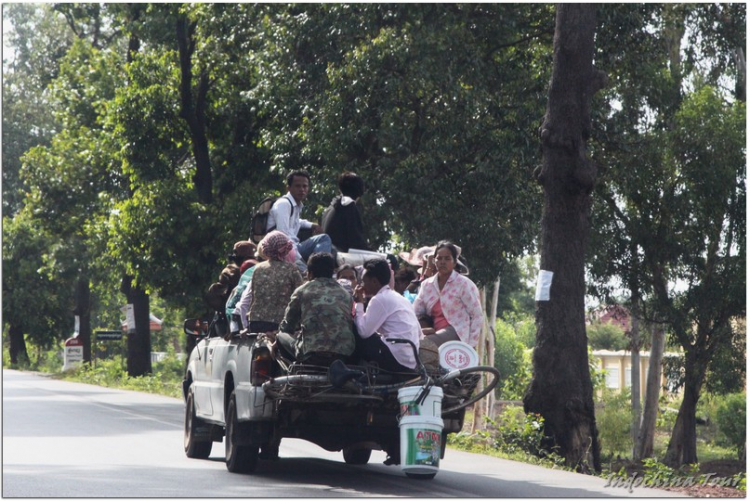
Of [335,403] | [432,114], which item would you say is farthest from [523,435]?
[432,114]

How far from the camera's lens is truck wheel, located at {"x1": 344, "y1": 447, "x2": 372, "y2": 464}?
13586 mm

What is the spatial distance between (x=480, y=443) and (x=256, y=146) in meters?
15.2

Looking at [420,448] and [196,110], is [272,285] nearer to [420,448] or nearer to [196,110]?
[420,448]

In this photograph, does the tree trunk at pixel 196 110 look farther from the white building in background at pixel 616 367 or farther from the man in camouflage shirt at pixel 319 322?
the white building in background at pixel 616 367

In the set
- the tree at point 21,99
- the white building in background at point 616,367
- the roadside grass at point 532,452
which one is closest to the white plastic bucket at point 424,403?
the roadside grass at point 532,452

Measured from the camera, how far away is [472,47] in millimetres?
22234

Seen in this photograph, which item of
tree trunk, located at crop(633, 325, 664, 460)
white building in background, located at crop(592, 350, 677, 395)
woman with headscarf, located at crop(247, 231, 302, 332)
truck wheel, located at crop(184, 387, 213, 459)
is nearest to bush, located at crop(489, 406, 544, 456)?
truck wheel, located at crop(184, 387, 213, 459)

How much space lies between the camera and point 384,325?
10.7 m

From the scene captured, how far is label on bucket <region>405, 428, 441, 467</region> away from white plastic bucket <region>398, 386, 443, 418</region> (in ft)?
0.52

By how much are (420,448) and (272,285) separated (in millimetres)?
2346

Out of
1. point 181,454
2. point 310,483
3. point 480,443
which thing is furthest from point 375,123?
point 310,483

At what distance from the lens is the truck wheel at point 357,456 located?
13.6 metres

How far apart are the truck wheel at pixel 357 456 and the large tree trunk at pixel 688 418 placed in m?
16.1

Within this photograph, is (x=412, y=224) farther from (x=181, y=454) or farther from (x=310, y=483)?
(x=310, y=483)
